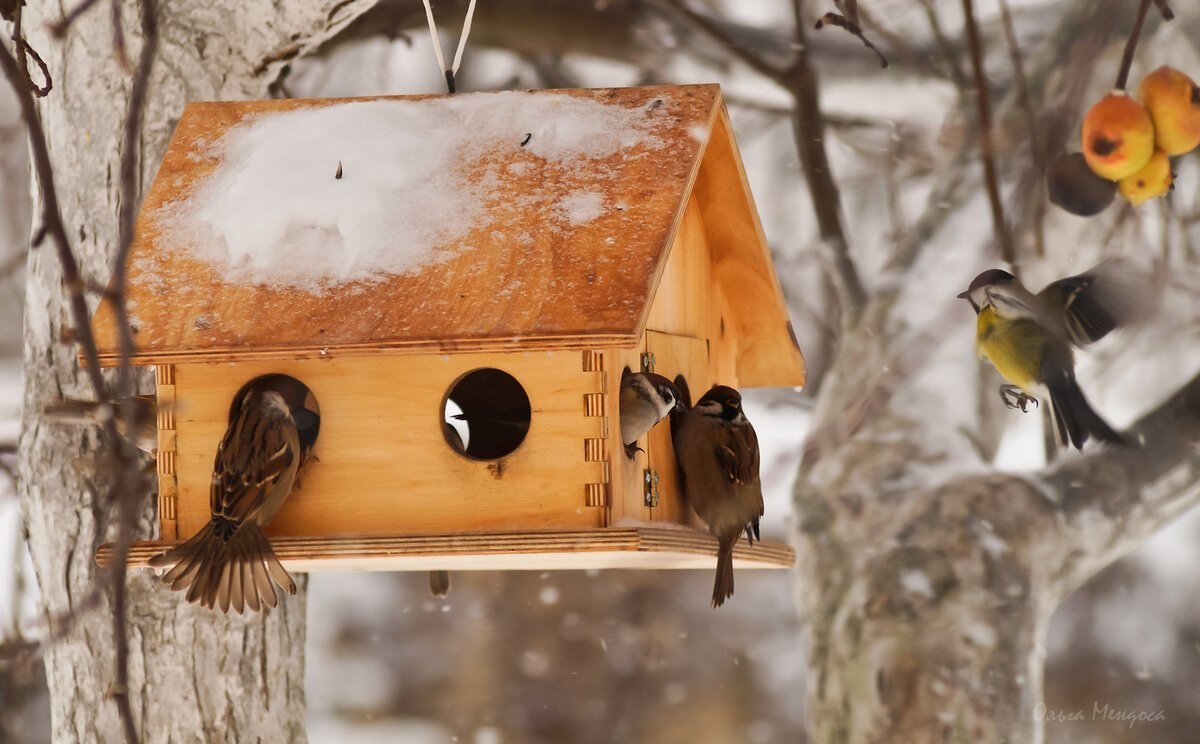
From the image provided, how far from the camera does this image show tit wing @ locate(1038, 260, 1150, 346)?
10.4 ft

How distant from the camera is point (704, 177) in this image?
3236mm

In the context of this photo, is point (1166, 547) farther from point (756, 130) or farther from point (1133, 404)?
point (756, 130)

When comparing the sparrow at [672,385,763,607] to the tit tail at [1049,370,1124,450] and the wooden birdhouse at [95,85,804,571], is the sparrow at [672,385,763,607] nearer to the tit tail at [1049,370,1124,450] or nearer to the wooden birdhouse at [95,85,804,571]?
the wooden birdhouse at [95,85,804,571]

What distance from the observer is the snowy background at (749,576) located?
209 inches

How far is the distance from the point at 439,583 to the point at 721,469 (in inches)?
42.6

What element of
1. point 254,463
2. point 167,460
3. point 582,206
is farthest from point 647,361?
point 167,460

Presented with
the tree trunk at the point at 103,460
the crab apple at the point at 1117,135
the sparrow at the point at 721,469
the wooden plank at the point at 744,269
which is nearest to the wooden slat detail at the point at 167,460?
the tree trunk at the point at 103,460

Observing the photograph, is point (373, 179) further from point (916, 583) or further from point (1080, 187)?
point (916, 583)

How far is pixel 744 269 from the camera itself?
11.8 feet

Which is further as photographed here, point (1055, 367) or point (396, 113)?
point (1055, 367)

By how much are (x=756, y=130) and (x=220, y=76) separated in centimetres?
272

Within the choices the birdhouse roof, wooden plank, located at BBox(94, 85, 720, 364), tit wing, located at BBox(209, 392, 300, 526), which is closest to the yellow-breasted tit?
the birdhouse roof

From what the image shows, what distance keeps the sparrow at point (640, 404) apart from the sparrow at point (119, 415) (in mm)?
861

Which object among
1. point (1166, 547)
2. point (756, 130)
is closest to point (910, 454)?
point (756, 130)
